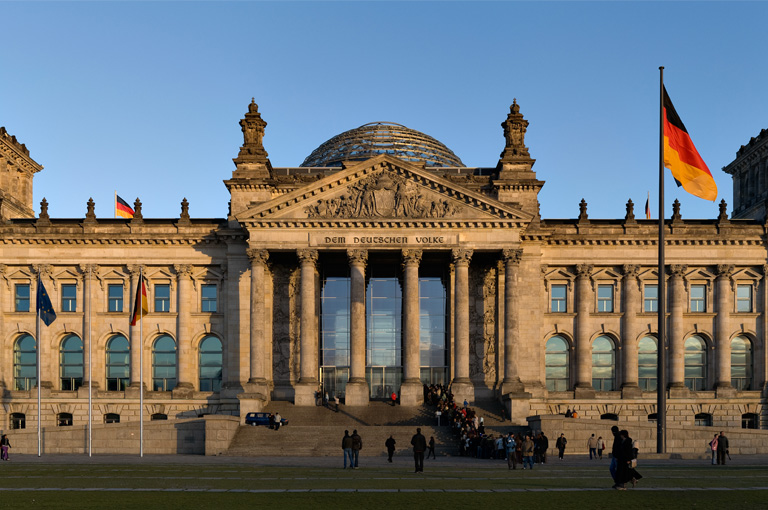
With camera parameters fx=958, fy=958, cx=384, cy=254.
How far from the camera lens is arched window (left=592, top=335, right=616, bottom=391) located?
257ft

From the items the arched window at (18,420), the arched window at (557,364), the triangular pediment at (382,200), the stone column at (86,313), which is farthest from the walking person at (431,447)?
the arched window at (18,420)

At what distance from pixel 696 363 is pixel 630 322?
21.9 ft

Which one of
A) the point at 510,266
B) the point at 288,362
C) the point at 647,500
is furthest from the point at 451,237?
the point at 647,500

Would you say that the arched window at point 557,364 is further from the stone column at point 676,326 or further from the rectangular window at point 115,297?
the rectangular window at point 115,297

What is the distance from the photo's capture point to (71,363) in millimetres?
77688

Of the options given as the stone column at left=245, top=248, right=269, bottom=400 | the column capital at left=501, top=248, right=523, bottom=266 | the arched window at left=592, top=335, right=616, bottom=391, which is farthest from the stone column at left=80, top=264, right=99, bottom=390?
the arched window at left=592, top=335, right=616, bottom=391

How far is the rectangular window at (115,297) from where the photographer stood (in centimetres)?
7762

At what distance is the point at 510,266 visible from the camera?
233 ft

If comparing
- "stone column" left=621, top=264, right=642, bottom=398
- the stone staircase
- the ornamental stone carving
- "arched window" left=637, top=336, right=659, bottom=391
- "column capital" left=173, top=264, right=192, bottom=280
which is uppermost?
the ornamental stone carving

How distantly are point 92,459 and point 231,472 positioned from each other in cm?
1500

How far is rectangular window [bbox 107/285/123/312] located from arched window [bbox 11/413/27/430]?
10571mm

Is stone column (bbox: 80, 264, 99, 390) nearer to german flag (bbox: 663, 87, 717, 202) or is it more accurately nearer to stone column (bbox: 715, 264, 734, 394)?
german flag (bbox: 663, 87, 717, 202)

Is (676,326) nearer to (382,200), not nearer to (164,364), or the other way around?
(382,200)

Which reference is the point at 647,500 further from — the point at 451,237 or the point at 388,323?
the point at 388,323
